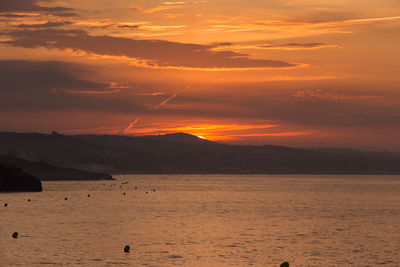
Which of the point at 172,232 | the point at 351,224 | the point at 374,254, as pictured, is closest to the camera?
the point at 374,254

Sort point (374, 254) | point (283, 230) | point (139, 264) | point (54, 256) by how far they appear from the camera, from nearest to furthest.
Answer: point (139, 264)
point (54, 256)
point (374, 254)
point (283, 230)

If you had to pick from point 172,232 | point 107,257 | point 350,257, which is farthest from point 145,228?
point 350,257

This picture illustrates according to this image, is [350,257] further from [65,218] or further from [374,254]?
[65,218]

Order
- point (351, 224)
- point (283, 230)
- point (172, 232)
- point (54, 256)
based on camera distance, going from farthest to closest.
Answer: point (351, 224) → point (283, 230) → point (172, 232) → point (54, 256)

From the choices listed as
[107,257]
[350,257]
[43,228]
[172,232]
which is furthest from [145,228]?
[350,257]

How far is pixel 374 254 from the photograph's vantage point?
195 feet

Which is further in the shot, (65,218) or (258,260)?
(65,218)

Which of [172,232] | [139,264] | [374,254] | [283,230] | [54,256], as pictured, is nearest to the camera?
[139,264]

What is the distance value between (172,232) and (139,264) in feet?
81.9

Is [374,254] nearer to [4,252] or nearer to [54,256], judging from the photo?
[54,256]

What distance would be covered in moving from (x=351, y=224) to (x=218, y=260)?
44.6 meters

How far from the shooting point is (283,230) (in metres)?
81.4

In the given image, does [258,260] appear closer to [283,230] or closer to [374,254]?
[374,254]

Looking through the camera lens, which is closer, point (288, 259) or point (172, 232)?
point (288, 259)
